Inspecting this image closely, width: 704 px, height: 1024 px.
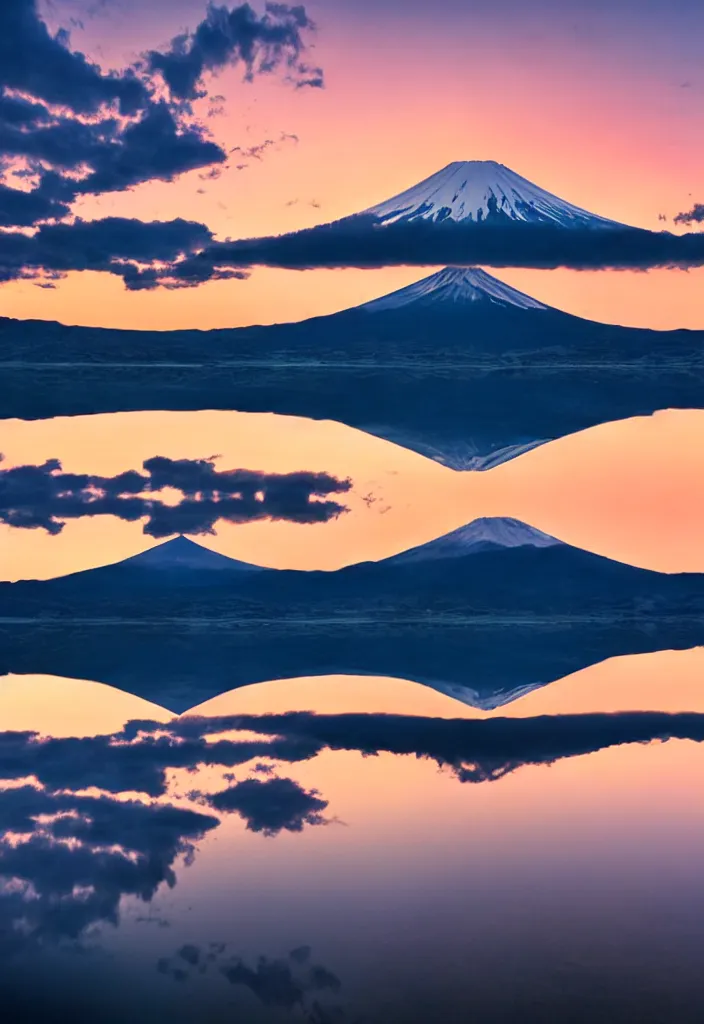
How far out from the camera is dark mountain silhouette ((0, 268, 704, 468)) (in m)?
2.33

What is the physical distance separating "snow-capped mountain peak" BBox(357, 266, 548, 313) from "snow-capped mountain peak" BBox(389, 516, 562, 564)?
435 millimetres

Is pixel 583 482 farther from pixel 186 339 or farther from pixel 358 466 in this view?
pixel 186 339

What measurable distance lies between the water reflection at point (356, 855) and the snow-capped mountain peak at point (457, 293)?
762 millimetres

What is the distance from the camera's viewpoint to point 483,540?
2.31 meters

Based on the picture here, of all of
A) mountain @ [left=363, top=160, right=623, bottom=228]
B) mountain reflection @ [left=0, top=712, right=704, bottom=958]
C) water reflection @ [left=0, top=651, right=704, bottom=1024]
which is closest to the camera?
water reflection @ [left=0, top=651, right=704, bottom=1024]

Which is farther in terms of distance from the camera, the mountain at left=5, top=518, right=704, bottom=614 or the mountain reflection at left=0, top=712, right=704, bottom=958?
the mountain at left=5, top=518, right=704, bottom=614

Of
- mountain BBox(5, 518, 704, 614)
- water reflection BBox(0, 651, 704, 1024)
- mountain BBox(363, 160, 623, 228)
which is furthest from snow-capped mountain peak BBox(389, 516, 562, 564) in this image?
mountain BBox(363, 160, 623, 228)

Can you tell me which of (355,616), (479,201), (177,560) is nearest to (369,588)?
(355,616)

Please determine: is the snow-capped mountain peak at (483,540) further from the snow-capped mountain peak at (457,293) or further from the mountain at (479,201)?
the mountain at (479,201)

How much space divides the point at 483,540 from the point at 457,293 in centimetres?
49

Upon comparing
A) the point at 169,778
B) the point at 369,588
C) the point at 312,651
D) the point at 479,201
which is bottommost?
the point at 169,778

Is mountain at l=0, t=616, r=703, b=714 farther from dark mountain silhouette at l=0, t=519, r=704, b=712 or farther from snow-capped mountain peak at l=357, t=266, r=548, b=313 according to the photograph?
snow-capped mountain peak at l=357, t=266, r=548, b=313

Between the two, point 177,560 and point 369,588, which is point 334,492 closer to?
point 369,588

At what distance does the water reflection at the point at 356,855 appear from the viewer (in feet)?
6.18
